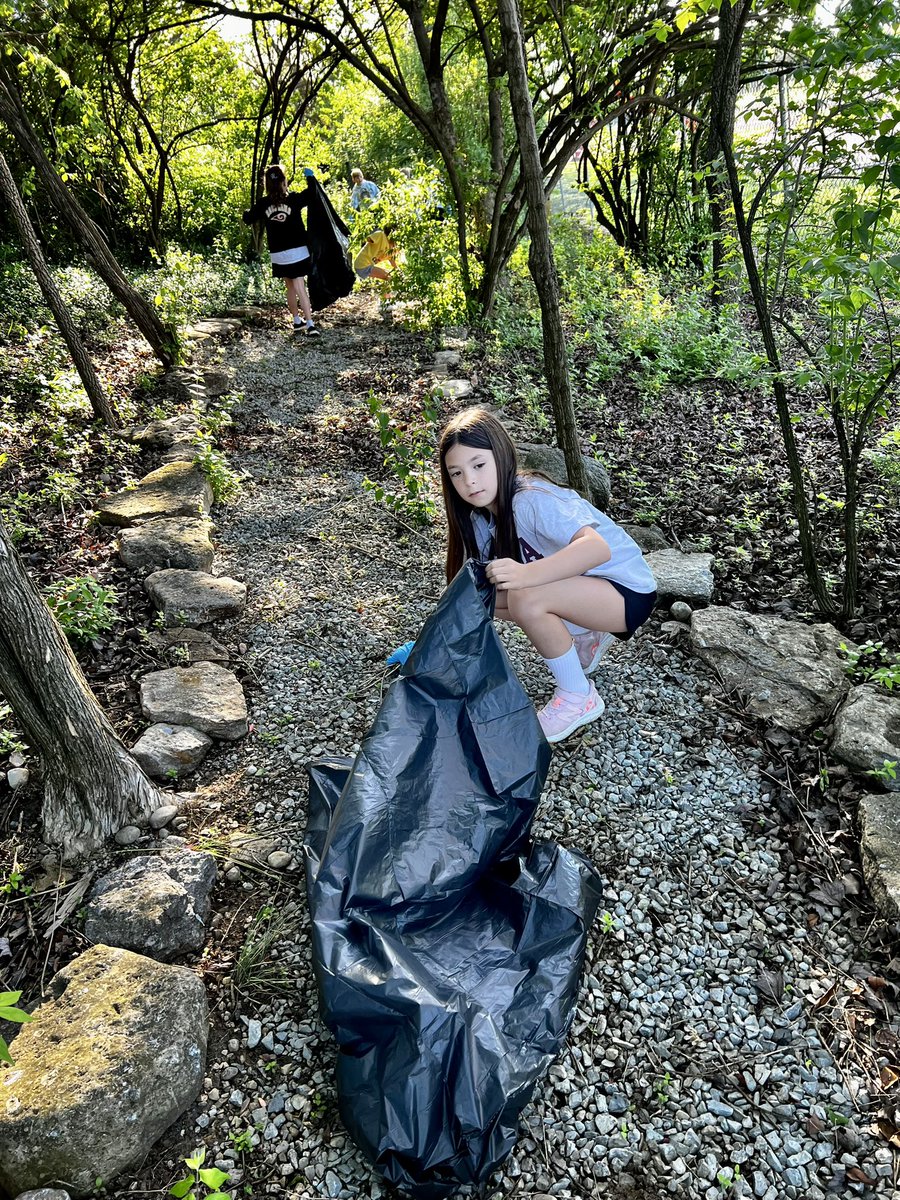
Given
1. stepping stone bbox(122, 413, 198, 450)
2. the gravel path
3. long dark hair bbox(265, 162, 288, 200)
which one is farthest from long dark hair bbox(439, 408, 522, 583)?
long dark hair bbox(265, 162, 288, 200)

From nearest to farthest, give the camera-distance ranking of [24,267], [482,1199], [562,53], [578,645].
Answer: [482,1199] < [578,645] < [562,53] < [24,267]

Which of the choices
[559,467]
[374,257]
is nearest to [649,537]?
[559,467]

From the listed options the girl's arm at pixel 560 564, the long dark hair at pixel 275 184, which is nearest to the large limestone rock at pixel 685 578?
the girl's arm at pixel 560 564

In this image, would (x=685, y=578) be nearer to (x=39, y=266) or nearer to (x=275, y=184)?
(x=39, y=266)

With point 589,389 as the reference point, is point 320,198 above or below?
above

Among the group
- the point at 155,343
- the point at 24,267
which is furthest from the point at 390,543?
the point at 24,267

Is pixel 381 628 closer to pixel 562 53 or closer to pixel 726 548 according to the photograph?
pixel 726 548

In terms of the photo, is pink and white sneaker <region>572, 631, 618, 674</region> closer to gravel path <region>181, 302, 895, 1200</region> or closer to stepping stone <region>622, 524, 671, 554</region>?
gravel path <region>181, 302, 895, 1200</region>

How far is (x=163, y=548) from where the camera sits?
3.25 m

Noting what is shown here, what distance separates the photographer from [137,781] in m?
1.97

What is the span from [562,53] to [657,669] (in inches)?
215

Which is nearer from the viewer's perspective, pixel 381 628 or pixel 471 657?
pixel 471 657

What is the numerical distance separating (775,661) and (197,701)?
6.56 ft

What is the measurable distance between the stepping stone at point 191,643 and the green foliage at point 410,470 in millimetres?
1158
